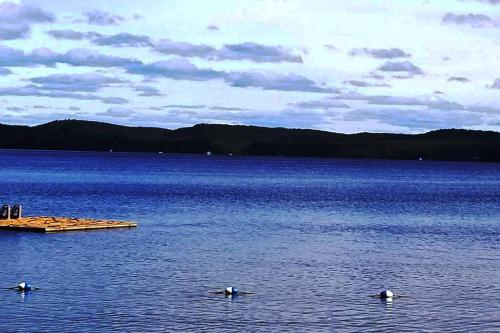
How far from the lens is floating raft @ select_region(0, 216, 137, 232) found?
72438 mm

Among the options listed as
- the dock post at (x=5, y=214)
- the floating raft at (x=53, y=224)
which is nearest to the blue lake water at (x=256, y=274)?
the floating raft at (x=53, y=224)

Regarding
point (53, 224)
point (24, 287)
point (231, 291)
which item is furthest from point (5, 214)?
point (231, 291)

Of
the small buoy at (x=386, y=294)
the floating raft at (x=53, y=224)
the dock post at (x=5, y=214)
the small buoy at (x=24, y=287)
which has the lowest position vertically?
the small buoy at (x=386, y=294)

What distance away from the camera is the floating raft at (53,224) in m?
72.4

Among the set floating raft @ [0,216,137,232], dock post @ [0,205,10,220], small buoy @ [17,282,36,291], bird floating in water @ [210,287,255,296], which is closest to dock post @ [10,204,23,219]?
dock post @ [0,205,10,220]

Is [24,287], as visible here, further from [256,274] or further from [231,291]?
[256,274]

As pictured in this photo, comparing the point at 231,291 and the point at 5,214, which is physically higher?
the point at 5,214

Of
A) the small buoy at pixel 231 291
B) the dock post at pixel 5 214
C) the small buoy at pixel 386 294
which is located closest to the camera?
the small buoy at pixel 231 291

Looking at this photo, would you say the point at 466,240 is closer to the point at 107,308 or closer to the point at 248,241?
the point at 248,241

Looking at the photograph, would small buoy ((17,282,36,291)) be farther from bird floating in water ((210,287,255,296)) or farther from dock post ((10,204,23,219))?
dock post ((10,204,23,219))

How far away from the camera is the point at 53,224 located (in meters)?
74.4

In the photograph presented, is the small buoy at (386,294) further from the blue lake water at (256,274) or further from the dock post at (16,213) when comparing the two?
the dock post at (16,213)

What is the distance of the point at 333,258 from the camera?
61.8 meters

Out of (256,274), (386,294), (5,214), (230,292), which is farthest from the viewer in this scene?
(5,214)
